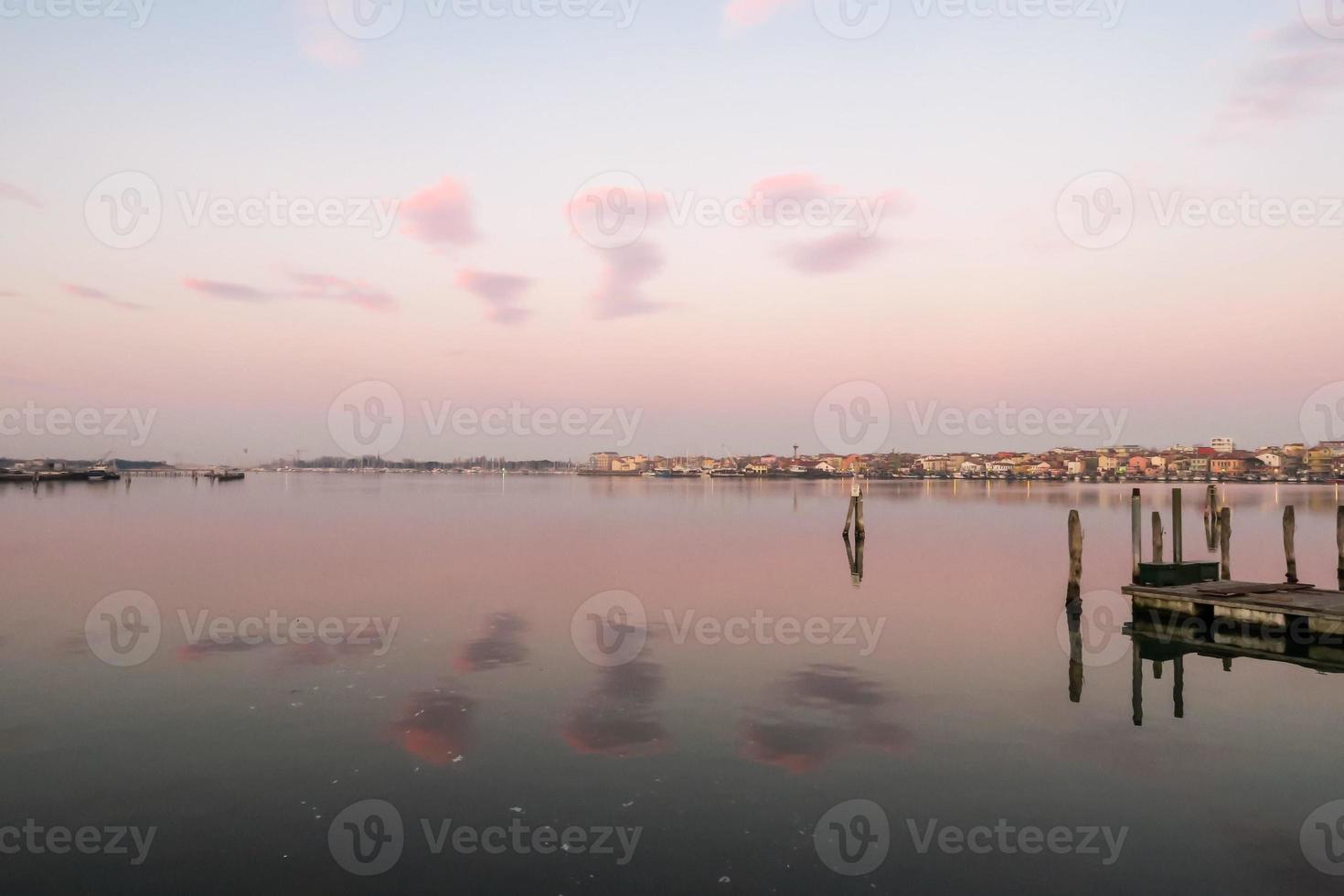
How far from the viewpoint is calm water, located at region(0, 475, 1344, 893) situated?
29.1 ft

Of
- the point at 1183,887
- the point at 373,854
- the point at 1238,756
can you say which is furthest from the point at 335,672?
the point at 1238,756

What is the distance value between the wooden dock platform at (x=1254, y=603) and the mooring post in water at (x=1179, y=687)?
278cm

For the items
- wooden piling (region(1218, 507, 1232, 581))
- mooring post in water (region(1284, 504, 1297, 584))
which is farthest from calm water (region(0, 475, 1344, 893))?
mooring post in water (region(1284, 504, 1297, 584))

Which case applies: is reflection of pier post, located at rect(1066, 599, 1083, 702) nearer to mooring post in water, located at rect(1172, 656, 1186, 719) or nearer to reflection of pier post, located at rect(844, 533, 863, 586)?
mooring post in water, located at rect(1172, 656, 1186, 719)

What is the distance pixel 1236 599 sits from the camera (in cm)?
2069

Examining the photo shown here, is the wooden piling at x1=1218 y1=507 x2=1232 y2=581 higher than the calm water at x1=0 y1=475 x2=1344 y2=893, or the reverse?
the wooden piling at x1=1218 y1=507 x2=1232 y2=581

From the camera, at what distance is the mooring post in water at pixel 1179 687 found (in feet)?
50.2

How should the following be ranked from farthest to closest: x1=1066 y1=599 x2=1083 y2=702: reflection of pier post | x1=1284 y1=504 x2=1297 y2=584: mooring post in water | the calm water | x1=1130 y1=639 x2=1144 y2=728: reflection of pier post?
x1=1284 y1=504 x2=1297 y2=584: mooring post in water
x1=1066 y1=599 x2=1083 y2=702: reflection of pier post
x1=1130 y1=639 x2=1144 y2=728: reflection of pier post
the calm water

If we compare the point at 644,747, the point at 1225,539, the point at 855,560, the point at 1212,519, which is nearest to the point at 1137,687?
the point at 644,747

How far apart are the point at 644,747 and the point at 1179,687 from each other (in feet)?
40.2

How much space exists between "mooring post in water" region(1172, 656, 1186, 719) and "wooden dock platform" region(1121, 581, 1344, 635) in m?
2.78

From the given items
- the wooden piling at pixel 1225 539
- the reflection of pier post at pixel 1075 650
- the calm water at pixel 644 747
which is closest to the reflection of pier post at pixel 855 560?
the calm water at pixel 644 747

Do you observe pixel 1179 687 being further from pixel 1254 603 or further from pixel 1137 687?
pixel 1254 603

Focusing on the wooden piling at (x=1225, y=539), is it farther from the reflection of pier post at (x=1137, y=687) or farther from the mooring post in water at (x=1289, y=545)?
the reflection of pier post at (x=1137, y=687)
